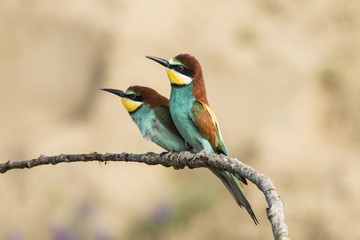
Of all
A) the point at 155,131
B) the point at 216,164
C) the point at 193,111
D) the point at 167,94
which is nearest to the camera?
the point at 216,164

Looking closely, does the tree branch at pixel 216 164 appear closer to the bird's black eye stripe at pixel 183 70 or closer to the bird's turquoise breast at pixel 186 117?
the bird's turquoise breast at pixel 186 117

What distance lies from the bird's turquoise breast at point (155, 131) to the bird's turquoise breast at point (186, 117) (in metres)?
0.21

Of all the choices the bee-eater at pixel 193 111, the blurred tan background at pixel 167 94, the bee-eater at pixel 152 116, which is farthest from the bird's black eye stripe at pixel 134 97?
the blurred tan background at pixel 167 94

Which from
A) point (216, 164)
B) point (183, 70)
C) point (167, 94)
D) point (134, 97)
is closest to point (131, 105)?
point (134, 97)

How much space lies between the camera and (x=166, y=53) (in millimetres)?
5527

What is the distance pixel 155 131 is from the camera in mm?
2232

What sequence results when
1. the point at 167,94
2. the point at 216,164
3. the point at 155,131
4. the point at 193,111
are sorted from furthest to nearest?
the point at 167,94 < the point at 155,131 < the point at 193,111 < the point at 216,164

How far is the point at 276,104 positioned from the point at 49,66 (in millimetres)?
2035

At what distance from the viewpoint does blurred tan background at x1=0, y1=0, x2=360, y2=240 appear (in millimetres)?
4828

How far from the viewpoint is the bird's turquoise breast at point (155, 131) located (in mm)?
2197

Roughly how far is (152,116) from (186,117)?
0.31 m

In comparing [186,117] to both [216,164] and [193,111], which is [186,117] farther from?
[216,164]

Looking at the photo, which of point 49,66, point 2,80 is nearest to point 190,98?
point 49,66

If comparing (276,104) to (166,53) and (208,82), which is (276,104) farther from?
(166,53)
